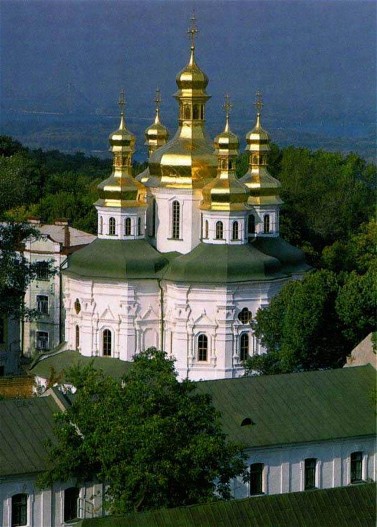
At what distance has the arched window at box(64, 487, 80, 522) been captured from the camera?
3284 centimetres

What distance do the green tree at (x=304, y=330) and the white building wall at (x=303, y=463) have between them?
17.5 ft

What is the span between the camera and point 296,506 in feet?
90.4

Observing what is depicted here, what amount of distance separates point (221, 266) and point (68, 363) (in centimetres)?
456

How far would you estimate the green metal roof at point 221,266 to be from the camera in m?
45.6

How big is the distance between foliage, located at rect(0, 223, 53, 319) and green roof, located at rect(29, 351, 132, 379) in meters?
1.33

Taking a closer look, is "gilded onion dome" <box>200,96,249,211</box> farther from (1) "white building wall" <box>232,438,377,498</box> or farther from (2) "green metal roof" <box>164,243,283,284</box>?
(1) "white building wall" <box>232,438,377,498</box>

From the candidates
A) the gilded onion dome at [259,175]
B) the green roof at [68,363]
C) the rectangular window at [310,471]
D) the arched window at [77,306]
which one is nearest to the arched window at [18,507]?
the rectangular window at [310,471]

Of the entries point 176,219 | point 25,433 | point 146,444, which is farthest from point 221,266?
point 146,444

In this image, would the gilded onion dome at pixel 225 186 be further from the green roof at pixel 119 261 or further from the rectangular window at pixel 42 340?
the rectangular window at pixel 42 340

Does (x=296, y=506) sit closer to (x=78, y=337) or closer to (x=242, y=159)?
(x=78, y=337)

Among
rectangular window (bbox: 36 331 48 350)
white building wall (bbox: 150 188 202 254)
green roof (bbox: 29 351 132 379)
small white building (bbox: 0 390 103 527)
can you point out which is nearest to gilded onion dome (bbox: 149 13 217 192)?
white building wall (bbox: 150 188 202 254)

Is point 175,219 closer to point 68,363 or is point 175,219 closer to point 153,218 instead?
point 153,218

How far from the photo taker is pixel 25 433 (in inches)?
1298

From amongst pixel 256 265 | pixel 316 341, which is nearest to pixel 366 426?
pixel 316 341
